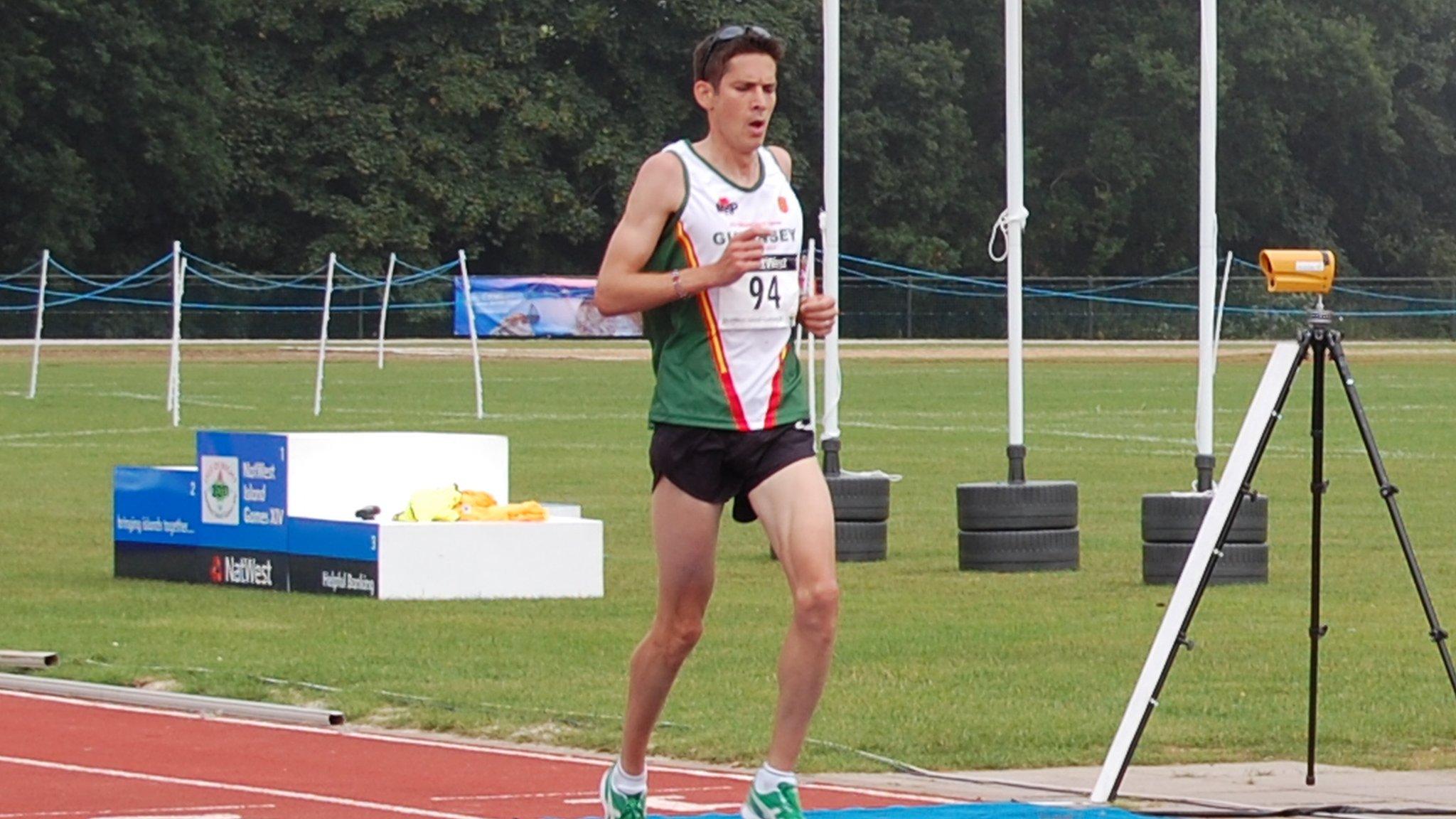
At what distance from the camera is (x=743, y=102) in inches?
298

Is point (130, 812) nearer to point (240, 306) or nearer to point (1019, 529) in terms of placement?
point (1019, 529)

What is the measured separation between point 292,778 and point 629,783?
1.78 metres

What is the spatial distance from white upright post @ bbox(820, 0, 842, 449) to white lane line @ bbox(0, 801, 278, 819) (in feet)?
28.2

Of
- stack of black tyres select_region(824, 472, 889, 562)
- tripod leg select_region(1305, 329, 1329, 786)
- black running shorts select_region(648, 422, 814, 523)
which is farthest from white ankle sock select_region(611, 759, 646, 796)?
stack of black tyres select_region(824, 472, 889, 562)

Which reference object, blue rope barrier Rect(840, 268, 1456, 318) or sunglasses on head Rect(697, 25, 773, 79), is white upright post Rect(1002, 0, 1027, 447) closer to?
sunglasses on head Rect(697, 25, 773, 79)

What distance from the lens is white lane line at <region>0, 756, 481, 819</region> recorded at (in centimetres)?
839

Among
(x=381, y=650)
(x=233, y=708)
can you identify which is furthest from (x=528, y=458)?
(x=233, y=708)

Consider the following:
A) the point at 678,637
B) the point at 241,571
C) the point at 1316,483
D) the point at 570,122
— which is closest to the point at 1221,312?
the point at 570,122

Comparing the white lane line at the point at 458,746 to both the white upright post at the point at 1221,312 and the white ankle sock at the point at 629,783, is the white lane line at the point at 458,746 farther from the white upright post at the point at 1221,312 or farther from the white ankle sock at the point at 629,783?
the white upright post at the point at 1221,312

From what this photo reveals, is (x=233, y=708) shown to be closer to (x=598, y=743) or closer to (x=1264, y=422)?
(x=598, y=743)

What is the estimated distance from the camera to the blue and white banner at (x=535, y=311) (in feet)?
214

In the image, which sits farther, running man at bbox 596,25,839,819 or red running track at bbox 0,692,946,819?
red running track at bbox 0,692,946,819

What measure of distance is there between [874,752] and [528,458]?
18.5m

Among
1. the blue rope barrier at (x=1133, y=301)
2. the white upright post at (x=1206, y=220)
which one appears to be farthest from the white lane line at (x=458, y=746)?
the blue rope barrier at (x=1133, y=301)
